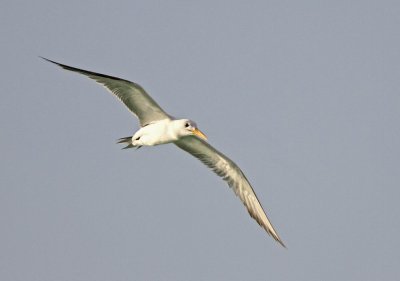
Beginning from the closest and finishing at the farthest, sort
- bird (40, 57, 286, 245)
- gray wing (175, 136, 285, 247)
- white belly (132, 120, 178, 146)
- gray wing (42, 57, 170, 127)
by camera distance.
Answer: gray wing (42, 57, 170, 127)
bird (40, 57, 286, 245)
white belly (132, 120, 178, 146)
gray wing (175, 136, 285, 247)

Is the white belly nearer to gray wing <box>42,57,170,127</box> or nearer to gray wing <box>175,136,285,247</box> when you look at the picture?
gray wing <box>42,57,170,127</box>

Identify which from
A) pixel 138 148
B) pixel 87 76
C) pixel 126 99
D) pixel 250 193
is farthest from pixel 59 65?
pixel 250 193

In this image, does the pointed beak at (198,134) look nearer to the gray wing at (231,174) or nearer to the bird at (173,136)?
the bird at (173,136)

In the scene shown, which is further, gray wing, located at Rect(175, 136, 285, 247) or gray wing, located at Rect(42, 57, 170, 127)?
gray wing, located at Rect(175, 136, 285, 247)

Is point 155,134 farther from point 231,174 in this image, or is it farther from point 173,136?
point 231,174

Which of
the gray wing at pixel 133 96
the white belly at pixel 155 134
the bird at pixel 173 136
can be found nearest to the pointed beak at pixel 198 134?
the bird at pixel 173 136

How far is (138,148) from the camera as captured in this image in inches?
1118

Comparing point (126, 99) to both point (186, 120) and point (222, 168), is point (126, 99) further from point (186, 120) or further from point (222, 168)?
point (222, 168)

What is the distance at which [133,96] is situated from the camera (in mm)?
26984

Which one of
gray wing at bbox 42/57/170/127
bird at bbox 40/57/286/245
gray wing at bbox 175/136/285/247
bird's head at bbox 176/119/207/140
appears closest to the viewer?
gray wing at bbox 42/57/170/127

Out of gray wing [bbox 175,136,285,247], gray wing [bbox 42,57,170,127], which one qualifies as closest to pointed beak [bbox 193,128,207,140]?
gray wing [bbox 42,57,170,127]

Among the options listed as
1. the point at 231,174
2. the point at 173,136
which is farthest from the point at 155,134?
the point at 231,174

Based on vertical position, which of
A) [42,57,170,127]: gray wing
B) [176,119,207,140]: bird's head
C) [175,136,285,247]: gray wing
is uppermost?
[42,57,170,127]: gray wing

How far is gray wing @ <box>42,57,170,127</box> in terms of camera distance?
26016 millimetres
